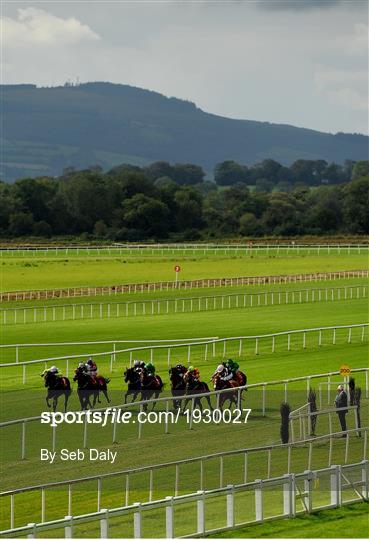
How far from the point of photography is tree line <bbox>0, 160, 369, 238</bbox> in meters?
136

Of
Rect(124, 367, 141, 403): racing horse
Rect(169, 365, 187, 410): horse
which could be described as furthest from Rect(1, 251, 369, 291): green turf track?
Rect(169, 365, 187, 410): horse

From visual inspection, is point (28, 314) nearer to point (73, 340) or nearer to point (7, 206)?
point (73, 340)

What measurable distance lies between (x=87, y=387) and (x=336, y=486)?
10148mm

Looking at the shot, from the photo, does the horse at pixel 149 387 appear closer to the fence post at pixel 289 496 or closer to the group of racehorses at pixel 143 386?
the group of racehorses at pixel 143 386

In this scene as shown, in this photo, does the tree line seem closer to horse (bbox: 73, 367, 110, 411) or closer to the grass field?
the grass field

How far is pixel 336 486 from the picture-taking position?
2030 cm

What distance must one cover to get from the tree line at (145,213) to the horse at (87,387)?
342 feet

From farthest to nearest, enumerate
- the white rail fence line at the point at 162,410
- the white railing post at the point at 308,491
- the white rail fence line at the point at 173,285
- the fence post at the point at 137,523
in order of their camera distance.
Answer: the white rail fence line at the point at 173,285 → the white rail fence line at the point at 162,410 → the white railing post at the point at 308,491 → the fence post at the point at 137,523

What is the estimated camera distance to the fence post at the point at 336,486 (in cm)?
2019

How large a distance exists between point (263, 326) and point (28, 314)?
1055 cm

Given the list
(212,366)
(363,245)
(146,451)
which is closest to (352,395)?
(146,451)

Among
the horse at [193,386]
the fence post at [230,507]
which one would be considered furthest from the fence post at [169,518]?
the horse at [193,386]

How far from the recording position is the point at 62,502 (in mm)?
19250

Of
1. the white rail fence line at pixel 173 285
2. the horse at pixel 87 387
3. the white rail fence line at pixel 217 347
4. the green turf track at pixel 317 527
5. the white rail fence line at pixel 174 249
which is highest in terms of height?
the horse at pixel 87 387
